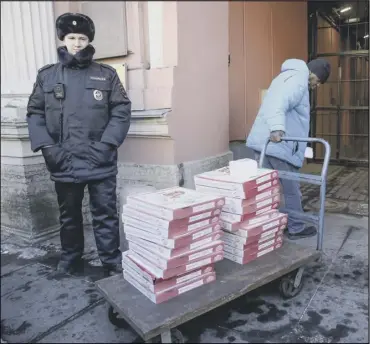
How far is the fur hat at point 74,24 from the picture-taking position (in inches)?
108

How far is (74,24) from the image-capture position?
2781 mm

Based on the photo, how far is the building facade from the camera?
380 centimetres

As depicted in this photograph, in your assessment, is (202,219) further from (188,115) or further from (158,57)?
(158,57)

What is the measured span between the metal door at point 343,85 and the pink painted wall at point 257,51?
182 mm

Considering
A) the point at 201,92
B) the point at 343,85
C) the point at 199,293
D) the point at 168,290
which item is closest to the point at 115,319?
the point at 168,290

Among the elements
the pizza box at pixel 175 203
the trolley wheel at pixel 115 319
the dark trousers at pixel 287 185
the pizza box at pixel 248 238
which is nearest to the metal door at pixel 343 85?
the dark trousers at pixel 287 185

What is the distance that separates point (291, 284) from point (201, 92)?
2.24m

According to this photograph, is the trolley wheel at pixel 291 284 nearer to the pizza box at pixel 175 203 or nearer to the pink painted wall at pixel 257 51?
the pizza box at pixel 175 203

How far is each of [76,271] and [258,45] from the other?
3.06 metres

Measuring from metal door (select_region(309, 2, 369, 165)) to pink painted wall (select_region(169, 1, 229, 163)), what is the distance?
38.5 inches

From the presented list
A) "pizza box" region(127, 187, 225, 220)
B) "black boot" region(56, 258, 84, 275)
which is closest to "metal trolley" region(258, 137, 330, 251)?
"pizza box" region(127, 187, 225, 220)

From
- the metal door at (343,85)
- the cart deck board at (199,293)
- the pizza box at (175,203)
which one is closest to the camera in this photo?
the cart deck board at (199,293)

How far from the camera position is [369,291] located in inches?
105

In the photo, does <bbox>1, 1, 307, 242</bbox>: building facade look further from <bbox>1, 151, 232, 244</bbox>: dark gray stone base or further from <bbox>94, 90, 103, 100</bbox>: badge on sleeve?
<bbox>94, 90, 103, 100</bbox>: badge on sleeve
